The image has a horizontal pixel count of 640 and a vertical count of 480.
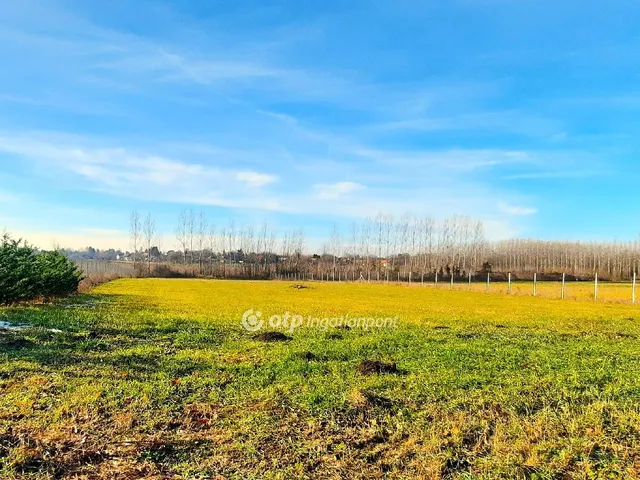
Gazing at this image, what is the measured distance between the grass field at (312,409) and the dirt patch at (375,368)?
4cm

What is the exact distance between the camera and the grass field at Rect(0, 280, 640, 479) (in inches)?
161

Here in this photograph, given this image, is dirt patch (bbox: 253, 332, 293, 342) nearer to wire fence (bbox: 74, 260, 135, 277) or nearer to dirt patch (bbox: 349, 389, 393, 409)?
dirt patch (bbox: 349, 389, 393, 409)

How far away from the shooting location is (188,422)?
5.15 metres

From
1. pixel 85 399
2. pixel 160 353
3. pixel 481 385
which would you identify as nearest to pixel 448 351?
pixel 481 385

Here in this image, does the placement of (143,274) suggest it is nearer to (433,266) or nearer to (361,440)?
(433,266)

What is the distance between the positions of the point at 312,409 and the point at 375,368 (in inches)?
91.2

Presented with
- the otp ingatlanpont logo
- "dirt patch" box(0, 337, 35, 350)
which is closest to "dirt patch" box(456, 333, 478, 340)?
the otp ingatlanpont logo

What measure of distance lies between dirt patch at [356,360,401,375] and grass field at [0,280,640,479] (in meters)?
0.04

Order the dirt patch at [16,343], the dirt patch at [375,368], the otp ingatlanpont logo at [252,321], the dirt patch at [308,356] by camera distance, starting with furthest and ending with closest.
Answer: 1. the otp ingatlanpont logo at [252,321]
2. the dirt patch at [16,343]
3. the dirt patch at [308,356]
4. the dirt patch at [375,368]

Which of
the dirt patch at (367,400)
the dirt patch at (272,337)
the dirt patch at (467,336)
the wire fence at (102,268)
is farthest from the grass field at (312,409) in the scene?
the wire fence at (102,268)

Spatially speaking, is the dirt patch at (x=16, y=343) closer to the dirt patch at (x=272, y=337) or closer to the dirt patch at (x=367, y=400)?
the dirt patch at (x=272, y=337)

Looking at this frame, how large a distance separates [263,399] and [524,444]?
315 centimetres

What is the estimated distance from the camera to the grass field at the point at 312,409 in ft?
13.4

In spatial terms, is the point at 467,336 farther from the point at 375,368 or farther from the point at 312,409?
the point at 312,409
